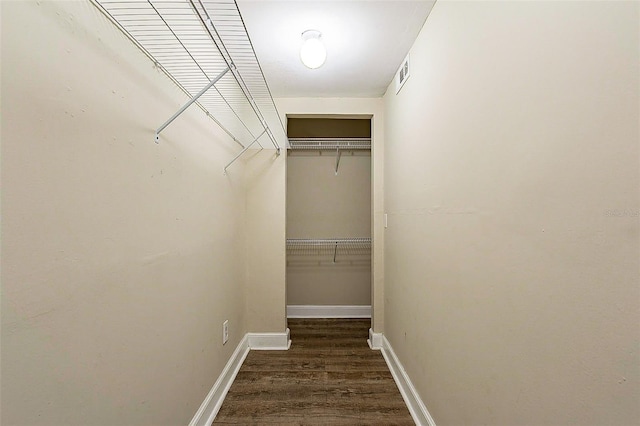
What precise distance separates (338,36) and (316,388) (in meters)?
2.26

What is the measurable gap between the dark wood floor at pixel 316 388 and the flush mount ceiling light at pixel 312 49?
6.79ft

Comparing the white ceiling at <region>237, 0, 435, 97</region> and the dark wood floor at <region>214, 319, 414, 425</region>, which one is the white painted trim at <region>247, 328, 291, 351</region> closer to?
the dark wood floor at <region>214, 319, 414, 425</region>

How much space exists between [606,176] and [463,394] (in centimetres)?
98

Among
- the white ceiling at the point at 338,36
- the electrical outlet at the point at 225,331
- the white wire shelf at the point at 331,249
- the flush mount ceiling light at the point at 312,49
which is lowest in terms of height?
the electrical outlet at the point at 225,331

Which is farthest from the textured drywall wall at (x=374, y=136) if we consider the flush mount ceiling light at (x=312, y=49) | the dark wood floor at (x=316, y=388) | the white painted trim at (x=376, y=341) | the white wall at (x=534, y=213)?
the white wall at (x=534, y=213)

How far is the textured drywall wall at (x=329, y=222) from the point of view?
337cm

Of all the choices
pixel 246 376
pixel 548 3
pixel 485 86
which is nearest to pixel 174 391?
pixel 246 376

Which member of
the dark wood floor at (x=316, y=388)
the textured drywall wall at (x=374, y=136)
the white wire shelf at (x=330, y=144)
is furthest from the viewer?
the white wire shelf at (x=330, y=144)

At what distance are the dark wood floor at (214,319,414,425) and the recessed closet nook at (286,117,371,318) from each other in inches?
26.8

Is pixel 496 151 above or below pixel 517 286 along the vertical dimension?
above

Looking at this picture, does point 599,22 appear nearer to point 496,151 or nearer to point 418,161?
point 496,151

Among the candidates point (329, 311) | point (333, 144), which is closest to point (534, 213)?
point (333, 144)

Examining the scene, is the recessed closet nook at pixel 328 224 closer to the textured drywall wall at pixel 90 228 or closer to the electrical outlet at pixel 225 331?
the electrical outlet at pixel 225 331

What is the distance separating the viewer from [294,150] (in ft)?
11.0
